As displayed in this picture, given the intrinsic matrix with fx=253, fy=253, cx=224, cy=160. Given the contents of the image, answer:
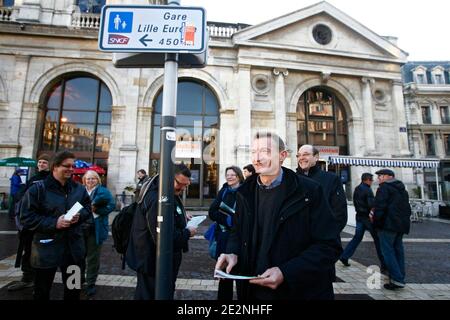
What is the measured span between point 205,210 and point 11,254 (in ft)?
32.9

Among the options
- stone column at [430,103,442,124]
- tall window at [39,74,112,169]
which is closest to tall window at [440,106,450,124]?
stone column at [430,103,442,124]

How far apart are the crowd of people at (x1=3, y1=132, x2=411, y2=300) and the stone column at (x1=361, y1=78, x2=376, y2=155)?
14346 mm

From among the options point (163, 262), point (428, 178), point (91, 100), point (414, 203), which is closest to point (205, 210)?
point (91, 100)

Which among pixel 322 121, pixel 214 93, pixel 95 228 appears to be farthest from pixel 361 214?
pixel 322 121

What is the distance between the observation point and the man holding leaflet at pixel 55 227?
2.74 metres

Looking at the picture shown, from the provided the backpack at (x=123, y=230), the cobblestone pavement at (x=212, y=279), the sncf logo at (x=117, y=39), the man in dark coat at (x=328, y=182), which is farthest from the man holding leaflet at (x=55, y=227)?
the man in dark coat at (x=328, y=182)

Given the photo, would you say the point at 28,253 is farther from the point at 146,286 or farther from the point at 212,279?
the point at 212,279

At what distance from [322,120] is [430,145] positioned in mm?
24257

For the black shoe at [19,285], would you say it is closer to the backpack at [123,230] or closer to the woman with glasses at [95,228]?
the woman with glasses at [95,228]

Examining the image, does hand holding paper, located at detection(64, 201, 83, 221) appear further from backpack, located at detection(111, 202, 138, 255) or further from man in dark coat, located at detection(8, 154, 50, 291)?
man in dark coat, located at detection(8, 154, 50, 291)

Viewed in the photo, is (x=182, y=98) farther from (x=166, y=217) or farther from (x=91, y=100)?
(x=166, y=217)

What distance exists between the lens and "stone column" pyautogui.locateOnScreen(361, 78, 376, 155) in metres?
17.1

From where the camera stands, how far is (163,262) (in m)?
2.05

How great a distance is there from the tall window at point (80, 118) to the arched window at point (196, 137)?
3.06 metres
